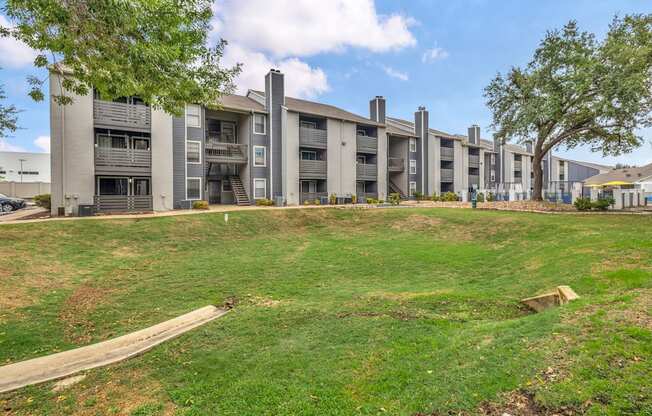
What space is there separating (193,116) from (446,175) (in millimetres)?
30968

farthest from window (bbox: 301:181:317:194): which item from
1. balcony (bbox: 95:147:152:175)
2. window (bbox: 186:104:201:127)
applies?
balcony (bbox: 95:147:152:175)

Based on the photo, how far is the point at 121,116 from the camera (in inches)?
874

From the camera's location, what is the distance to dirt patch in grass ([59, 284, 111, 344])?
6754 mm

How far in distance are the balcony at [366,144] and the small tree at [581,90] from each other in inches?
491

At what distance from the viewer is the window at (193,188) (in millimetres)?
25766

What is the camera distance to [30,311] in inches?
307

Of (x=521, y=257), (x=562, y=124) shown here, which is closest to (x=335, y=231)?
(x=521, y=257)

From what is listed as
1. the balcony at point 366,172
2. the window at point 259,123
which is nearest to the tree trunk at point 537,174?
the balcony at point 366,172

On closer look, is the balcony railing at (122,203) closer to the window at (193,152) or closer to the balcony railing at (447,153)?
the window at (193,152)

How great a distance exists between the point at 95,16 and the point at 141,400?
23.3ft

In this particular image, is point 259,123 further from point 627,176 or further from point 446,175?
point 627,176

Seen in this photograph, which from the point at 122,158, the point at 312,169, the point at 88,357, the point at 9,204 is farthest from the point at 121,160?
the point at 88,357

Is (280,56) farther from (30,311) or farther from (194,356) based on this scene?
(194,356)

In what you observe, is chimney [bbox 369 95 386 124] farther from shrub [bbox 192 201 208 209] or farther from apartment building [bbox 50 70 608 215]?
shrub [bbox 192 201 208 209]
